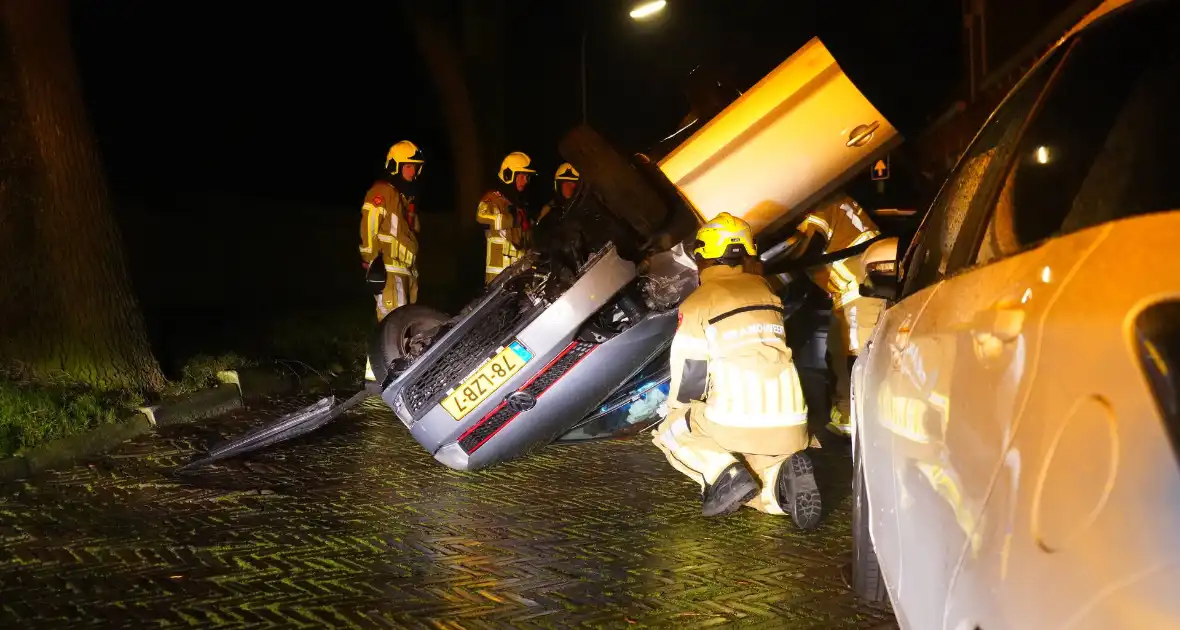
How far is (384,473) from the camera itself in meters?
5.95

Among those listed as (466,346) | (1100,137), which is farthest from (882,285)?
(466,346)

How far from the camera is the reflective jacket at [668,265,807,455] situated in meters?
4.66

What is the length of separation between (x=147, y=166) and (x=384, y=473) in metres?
13.5

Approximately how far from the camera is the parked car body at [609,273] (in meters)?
5.58

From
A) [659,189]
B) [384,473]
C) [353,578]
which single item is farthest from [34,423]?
[659,189]

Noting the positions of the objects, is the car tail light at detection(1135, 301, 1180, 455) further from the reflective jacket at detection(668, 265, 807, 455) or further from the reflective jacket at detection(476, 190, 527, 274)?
the reflective jacket at detection(476, 190, 527, 274)

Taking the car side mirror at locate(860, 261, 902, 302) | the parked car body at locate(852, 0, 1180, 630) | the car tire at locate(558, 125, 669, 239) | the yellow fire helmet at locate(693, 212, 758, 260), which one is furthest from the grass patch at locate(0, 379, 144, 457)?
the parked car body at locate(852, 0, 1180, 630)

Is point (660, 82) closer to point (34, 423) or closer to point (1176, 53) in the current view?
point (34, 423)

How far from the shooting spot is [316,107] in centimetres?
2438

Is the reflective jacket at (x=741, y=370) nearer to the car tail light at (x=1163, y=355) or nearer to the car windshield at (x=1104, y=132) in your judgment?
the car windshield at (x=1104, y=132)

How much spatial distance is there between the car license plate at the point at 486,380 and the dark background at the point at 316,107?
2.40 m

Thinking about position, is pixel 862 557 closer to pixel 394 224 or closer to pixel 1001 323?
pixel 1001 323

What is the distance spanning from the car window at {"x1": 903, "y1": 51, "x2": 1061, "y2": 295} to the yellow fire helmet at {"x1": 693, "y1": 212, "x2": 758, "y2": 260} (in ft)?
5.79

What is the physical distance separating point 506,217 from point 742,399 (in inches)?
242
